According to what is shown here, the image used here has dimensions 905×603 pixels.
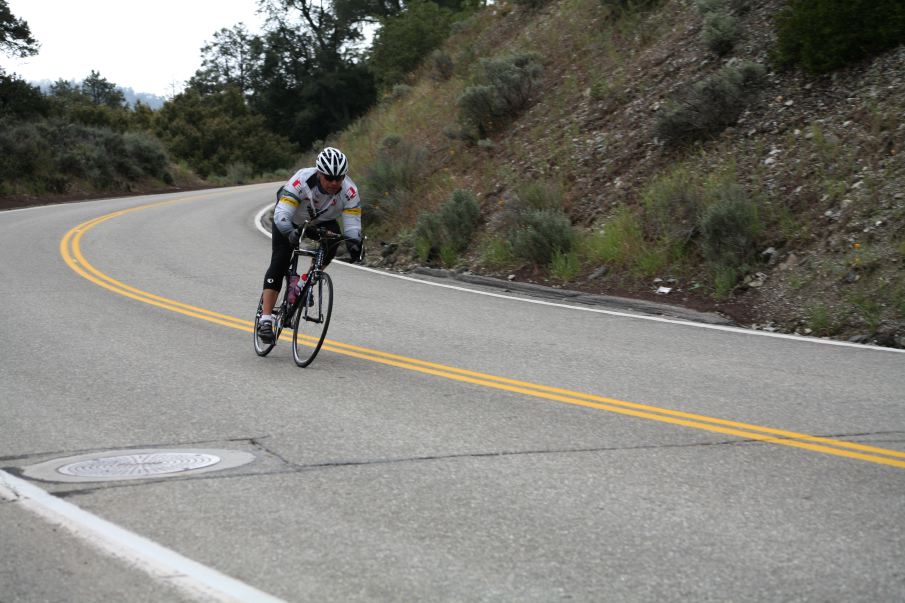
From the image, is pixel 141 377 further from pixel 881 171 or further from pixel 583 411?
pixel 881 171

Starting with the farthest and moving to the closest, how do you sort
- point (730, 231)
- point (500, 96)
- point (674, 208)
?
point (500, 96) < point (674, 208) < point (730, 231)

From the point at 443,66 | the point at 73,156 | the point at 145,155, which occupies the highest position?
the point at 443,66

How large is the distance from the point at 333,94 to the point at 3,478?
6223 cm

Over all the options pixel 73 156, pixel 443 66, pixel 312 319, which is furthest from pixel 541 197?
pixel 73 156

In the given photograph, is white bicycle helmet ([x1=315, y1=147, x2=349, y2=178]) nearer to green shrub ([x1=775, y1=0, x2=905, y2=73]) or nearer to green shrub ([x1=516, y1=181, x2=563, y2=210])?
green shrub ([x1=516, y1=181, x2=563, y2=210])

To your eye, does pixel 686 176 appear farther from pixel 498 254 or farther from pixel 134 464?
pixel 134 464

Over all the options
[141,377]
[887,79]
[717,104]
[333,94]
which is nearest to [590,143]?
[717,104]

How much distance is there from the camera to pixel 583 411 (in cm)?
739

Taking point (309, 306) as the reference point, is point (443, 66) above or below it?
above

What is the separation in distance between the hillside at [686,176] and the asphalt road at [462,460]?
5.18ft

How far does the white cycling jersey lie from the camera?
926 cm

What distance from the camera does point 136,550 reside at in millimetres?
4566

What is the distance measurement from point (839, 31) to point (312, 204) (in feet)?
32.6

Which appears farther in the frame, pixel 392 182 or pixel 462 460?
pixel 392 182
